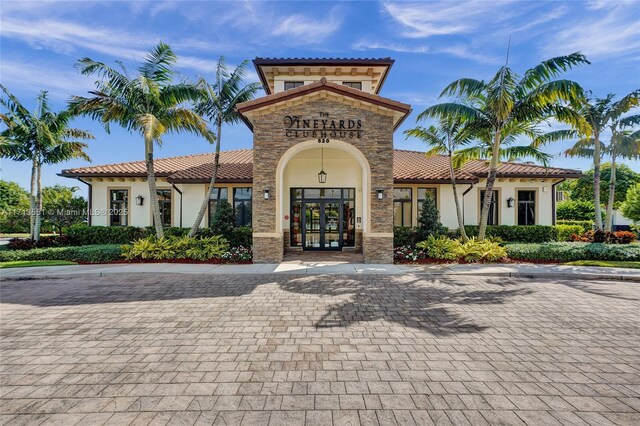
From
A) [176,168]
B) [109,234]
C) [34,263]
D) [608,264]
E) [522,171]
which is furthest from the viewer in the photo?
[176,168]

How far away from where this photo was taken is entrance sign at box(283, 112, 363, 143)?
473 inches

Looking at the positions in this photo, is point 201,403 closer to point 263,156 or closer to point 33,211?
point 263,156

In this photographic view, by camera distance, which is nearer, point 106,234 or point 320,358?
point 320,358

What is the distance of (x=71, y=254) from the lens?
1274 cm

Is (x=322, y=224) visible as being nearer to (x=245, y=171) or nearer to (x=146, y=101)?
(x=245, y=171)

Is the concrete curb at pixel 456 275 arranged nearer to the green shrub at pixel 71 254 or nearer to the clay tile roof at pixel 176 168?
the green shrub at pixel 71 254

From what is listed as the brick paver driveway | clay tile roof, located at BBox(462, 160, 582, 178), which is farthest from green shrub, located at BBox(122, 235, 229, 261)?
clay tile roof, located at BBox(462, 160, 582, 178)

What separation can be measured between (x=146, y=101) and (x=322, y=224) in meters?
9.49

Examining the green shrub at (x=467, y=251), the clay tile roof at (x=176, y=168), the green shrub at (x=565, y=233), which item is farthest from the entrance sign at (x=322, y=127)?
the green shrub at (x=565, y=233)

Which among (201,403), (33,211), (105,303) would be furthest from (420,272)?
(33,211)

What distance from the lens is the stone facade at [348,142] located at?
1197 cm

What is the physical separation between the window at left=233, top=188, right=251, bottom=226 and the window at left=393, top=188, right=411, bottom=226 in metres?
8.11

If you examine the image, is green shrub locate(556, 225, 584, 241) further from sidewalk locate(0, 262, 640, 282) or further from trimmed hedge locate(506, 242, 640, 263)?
sidewalk locate(0, 262, 640, 282)

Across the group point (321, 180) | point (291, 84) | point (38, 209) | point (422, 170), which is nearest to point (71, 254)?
point (38, 209)
